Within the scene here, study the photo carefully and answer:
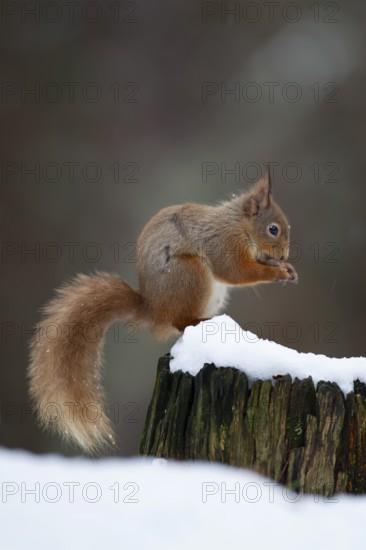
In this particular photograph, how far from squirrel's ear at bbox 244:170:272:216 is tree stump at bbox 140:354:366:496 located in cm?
121

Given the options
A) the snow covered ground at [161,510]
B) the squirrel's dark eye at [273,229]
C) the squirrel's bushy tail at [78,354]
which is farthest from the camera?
the squirrel's dark eye at [273,229]

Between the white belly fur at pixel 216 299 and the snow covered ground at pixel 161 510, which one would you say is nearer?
Result: the snow covered ground at pixel 161 510

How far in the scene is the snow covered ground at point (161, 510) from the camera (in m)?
1.38

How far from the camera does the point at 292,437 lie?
5.80ft

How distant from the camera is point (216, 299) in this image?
280cm

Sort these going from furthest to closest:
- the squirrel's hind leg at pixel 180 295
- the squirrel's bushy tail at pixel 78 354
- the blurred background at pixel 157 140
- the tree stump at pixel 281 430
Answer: the blurred background at pixel 157 140 < the squirrel's hind leg at pixel 180 295 < the squirrel's bushy tail at pixel 78 354 < the tree stump at pixel 281 430

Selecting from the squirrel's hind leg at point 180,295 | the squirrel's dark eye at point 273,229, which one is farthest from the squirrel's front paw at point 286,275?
the squirrel's hind leg at point 180,295

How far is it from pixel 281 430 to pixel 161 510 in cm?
39

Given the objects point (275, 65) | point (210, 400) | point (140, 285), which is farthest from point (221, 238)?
point (275, 65)

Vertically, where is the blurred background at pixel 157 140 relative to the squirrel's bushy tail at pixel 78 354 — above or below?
above

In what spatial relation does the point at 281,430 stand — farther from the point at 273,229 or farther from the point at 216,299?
the point at 273,229

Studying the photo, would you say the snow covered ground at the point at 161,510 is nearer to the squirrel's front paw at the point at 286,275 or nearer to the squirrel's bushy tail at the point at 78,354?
the squirrel's bushy tail at the point at 78,354

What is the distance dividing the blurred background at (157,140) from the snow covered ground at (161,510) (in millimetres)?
3579

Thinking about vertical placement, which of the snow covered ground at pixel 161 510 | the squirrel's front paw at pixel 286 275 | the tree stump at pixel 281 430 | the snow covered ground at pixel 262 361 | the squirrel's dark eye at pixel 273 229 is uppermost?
the squirrel's dark eye at pixel 273 229
